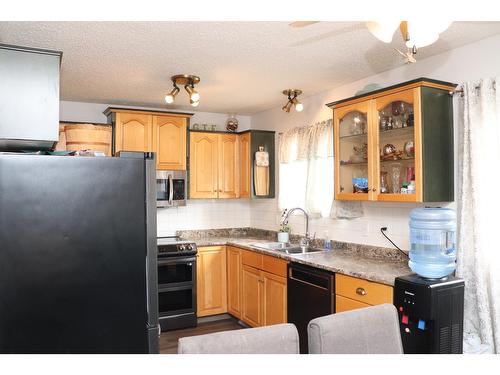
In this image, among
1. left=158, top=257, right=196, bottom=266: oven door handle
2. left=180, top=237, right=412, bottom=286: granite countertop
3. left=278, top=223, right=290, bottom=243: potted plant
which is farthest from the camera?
left=278, top=223, right=290, bottom=243: potted plant

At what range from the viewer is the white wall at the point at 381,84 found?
266 cm

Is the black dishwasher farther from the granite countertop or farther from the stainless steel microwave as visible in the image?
the stainless steel microwave

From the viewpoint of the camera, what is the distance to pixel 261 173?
483 centimetres

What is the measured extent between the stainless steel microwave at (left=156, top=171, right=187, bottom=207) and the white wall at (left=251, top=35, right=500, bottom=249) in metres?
1.07

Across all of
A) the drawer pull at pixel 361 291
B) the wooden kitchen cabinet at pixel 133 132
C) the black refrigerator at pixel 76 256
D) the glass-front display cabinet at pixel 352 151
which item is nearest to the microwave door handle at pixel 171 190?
the wooden kitchen cabinet at pixel 133 132

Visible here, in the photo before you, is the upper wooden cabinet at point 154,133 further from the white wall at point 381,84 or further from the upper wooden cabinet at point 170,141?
the white wall at point 381,84

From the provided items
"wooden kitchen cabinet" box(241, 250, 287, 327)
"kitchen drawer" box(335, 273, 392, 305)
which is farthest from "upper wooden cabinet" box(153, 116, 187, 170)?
"kitchen drawer" box(335, 273, 392, 305)

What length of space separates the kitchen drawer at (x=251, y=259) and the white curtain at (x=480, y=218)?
186 cm

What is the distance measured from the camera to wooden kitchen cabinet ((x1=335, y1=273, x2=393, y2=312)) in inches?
103

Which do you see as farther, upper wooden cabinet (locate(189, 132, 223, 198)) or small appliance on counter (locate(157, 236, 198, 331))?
upper wooden cabinet (locate(189, 132, 223, 198))

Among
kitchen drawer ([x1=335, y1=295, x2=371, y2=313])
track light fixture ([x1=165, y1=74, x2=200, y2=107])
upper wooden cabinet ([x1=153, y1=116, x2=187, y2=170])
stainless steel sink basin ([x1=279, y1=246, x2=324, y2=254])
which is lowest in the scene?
kitchen drawer ([x1=335, y1=295, x2=371, y2=313])

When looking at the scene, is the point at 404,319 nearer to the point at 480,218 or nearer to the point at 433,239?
the point at 433,239

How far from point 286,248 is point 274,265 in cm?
44
